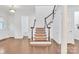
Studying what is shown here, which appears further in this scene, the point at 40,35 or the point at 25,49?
the point at 40,35

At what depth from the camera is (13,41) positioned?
19.7 feet

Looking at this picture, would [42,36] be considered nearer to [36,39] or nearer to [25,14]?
[36,39]

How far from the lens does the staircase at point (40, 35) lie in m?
6.01

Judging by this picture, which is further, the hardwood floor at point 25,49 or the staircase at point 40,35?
the staircase at point 40,35

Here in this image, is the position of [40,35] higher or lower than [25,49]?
higher

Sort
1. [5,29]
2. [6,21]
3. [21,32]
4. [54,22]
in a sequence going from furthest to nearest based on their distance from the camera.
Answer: [21,32]
[54,22]
[6,21]
[5,29]

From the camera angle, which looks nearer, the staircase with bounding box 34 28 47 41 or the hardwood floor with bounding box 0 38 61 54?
the hardwood floor with bounding box 0 38 61 54

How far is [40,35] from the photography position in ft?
20.3

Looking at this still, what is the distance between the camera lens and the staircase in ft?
19.7

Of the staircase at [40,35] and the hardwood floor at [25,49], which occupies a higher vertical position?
the staircase at [40,35]

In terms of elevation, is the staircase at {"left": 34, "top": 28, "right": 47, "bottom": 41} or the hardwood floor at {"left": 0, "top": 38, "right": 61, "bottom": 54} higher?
the staircase at {"left": 34, "top": 28, "right": 47, "bottom": 41}
